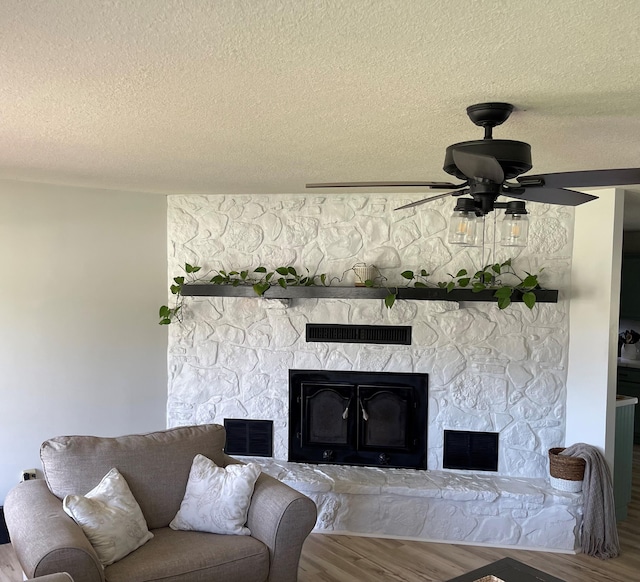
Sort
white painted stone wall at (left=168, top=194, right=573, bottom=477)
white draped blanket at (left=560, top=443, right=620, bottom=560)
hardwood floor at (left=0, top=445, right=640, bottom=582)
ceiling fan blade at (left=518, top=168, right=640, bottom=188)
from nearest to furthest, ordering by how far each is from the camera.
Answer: ceiling fan blade at (left=518, top=168, right=640, bottom=188) → hardwood floor at (left=0, top=445, right=640, bottom=582) → white draped blanket at (left=560, top=443, right=620, bottom=560) → white painted stone wall at (left=168, top=194, right=573, bottom=477)

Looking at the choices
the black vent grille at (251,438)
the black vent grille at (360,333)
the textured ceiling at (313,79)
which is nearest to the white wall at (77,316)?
the black vent grille at (251,438)

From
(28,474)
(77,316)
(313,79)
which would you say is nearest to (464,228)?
(313,79)

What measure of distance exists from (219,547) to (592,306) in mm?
2781

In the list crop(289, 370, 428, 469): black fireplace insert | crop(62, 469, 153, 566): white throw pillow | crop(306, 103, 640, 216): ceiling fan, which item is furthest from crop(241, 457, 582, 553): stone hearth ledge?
crop(306, 103, 640, 216): ceiling fan

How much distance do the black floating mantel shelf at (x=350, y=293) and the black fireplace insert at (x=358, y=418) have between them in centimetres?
57

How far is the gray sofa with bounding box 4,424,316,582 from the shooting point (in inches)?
95.9

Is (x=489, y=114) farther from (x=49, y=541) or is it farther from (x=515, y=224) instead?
(x=49, y=541)

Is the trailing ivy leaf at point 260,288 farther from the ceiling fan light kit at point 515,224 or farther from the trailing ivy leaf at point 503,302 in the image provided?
the ceiling fan light kit at point 515,224

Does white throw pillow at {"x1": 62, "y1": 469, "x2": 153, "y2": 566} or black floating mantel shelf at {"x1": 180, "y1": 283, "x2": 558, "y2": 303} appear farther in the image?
black floating mantel shelf at {"x1": 180, "y1": 283, "x2": 558, "y2": 303}

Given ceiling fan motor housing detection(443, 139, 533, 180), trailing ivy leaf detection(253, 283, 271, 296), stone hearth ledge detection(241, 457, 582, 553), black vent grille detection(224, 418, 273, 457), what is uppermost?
ceiling fan motor housing detection(443, 139, 533, 180)

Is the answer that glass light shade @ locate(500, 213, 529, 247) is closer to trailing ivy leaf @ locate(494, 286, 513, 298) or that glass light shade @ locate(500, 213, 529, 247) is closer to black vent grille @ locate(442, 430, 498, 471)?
trailing ivy leaf @ locate(494, 286, 513, 298)

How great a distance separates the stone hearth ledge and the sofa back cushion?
1.15 metres

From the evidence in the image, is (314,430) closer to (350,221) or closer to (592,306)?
(350,221)

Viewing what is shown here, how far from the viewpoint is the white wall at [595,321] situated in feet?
13.1
